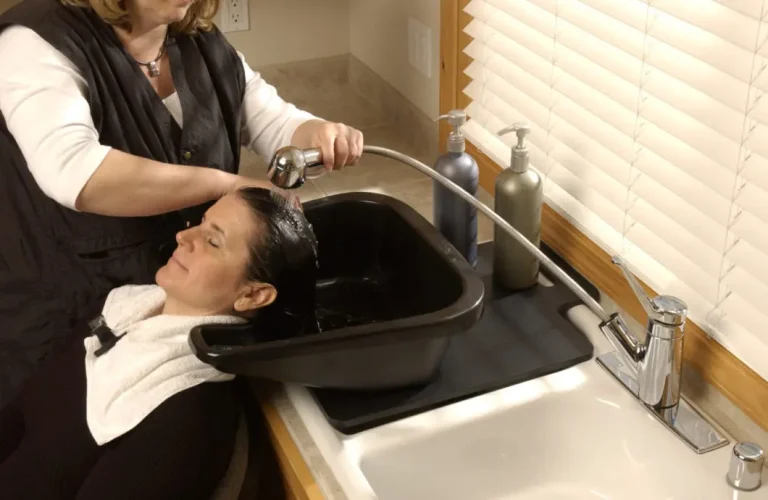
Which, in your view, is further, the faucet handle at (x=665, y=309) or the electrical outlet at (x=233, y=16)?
the electrical outlet at (x=233, y=16)

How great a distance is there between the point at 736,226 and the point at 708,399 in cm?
26

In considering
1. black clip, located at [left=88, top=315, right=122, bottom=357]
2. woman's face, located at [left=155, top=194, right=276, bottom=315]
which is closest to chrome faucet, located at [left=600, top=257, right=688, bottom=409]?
woman's face, located at [left=155, top=194, right=276, bottom=315]

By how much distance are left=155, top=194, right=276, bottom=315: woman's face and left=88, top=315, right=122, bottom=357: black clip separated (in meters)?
0.11

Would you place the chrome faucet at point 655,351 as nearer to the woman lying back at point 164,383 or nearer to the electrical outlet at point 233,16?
the woman lying back at point 164,383

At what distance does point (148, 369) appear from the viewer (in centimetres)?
121

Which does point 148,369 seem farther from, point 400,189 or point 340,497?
point 400,189

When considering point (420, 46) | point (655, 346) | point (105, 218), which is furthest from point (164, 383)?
point (420, 46)

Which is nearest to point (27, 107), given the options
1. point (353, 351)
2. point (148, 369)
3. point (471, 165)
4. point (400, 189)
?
point (148, 369)

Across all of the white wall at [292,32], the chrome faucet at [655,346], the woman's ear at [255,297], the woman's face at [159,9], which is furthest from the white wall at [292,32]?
the chrome faucet at [655,346]

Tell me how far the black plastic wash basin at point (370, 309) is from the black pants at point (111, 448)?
100mm

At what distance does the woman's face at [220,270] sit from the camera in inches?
49.4

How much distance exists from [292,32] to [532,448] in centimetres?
130

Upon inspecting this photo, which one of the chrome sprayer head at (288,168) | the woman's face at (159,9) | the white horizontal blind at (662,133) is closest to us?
the white horizontal blind at (662,133)

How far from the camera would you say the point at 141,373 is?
1.21 m
